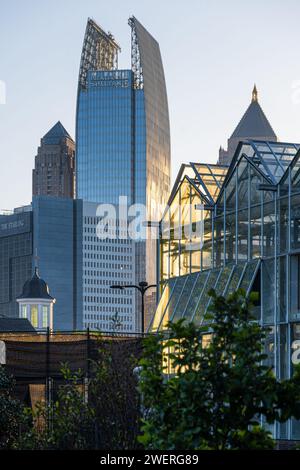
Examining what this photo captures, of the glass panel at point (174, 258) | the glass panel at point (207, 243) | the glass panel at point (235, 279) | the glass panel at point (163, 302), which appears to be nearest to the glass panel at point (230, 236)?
the glass panel at point (235, 279)

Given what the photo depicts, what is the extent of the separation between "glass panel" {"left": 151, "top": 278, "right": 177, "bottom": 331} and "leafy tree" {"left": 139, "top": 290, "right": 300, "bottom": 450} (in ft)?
124

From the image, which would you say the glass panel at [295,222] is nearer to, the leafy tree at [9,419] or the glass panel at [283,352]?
the glass panel at [283,352]

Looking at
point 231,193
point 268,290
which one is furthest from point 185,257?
point 268,290

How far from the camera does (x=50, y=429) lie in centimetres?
3212

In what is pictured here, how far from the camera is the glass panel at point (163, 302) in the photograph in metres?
59.6

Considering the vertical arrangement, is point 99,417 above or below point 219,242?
below

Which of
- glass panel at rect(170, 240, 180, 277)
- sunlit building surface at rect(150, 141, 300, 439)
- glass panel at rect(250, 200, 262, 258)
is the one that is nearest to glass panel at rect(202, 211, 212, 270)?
sunlit building surface at rect(150, 141, 300, 439)

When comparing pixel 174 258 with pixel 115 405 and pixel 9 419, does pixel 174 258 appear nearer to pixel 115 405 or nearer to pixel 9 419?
pixel 9 419

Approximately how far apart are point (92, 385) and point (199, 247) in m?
25.4

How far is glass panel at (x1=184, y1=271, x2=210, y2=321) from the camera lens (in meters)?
55.2

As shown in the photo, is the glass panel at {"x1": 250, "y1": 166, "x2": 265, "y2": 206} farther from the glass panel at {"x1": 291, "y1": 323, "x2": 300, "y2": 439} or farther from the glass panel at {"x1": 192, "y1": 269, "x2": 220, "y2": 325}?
the glass panel at {"x1": 291, "y1": 323, "x2": 300, "y2": 439}

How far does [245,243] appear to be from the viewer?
5231 cm

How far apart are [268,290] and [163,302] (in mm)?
11525
